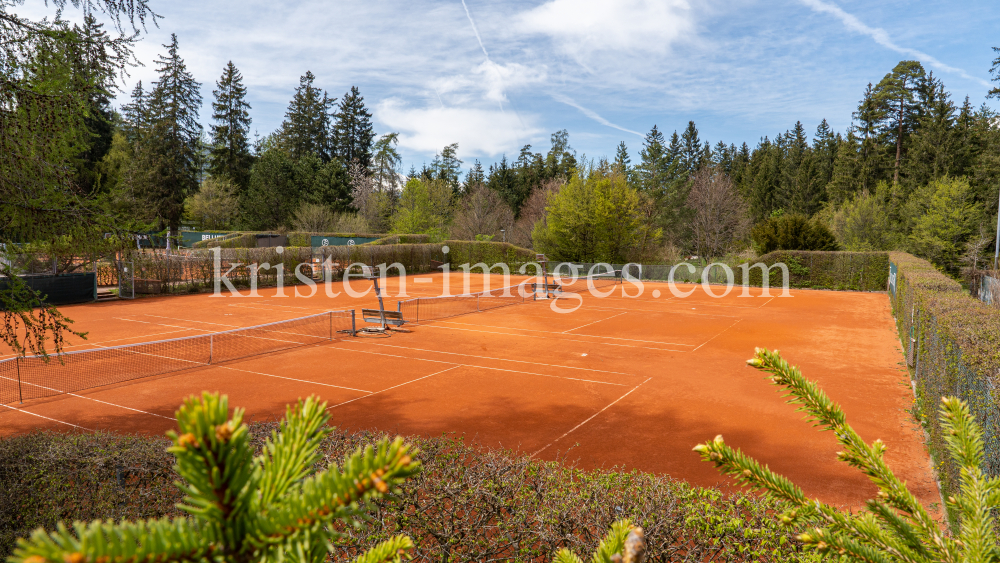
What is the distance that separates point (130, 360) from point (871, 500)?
55.2 feet

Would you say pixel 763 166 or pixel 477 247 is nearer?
pixel 477 247

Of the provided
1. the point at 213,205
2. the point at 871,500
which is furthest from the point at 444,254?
the point at 871,500

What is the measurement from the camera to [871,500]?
5.17 feet

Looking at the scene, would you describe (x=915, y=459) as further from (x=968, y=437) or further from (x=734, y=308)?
(x=734, y=308)

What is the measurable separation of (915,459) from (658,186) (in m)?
64.3

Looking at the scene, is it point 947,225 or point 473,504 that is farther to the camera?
point 947,225

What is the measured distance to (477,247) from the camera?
48.5 m

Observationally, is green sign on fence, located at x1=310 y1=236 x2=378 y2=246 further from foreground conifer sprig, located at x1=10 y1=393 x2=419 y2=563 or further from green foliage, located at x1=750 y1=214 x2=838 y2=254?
foreground conifer sprig, located at x1=10 y1=393 x2=419 y2=563

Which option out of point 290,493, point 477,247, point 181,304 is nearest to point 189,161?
point 477,247

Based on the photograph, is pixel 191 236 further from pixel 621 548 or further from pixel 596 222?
pixel 621 548

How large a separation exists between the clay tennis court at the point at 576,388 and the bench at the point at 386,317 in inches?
37.4

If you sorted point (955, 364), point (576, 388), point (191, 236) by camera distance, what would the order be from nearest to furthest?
point (955, 364) → point (576, 388) → point (191, 236)

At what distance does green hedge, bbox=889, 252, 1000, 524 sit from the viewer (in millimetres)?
5109

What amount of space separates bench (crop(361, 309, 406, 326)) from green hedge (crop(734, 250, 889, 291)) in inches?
1027
